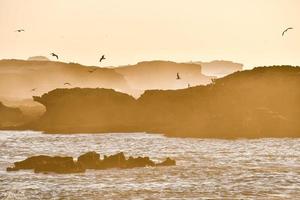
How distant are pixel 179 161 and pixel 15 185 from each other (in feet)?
87.7

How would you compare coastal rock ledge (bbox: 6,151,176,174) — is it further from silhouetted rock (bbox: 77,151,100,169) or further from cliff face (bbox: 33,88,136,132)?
cliff face (bbox: 33,88,136,132)

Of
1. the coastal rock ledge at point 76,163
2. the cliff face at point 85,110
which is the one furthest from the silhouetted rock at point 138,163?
the cliff face at point 85,110

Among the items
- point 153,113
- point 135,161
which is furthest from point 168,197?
point 153,113

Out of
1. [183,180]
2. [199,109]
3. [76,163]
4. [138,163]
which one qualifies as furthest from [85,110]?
[183,180]

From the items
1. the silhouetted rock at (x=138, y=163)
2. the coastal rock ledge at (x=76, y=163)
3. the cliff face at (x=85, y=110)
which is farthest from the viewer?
the cliff face at (x=85, y=110)

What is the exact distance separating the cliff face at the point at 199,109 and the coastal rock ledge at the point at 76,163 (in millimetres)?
67443

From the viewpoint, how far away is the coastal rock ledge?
72125mm

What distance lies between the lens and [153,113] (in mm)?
178750

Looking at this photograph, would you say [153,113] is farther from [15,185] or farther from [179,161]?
[15,185]

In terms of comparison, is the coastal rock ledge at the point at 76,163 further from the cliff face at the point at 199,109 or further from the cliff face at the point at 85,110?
the cliff face at the point at 85,110

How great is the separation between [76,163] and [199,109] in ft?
312

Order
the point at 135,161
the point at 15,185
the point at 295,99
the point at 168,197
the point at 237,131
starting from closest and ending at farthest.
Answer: the point at 168,197 → the point at 15,185 → the point at 135,161 → the point at 237,131 → the point at 295,99

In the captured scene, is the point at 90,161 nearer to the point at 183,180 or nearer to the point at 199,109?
the point at 183,180

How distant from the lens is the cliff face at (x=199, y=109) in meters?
146
